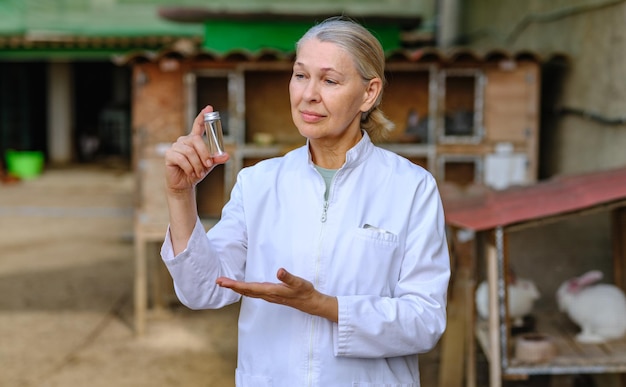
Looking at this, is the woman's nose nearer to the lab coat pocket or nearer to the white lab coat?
the white lab coat

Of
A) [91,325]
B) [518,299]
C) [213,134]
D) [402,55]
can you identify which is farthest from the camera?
[91,325]

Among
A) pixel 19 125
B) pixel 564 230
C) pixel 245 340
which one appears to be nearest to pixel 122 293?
pixel 564 230

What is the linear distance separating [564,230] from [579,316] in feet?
3.54

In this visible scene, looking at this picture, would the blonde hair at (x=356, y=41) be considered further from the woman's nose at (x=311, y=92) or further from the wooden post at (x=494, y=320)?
the wooden post at (x=494, y=320)

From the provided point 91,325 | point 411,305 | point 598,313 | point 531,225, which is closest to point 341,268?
point 411,305

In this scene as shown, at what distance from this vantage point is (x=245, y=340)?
2105 mm

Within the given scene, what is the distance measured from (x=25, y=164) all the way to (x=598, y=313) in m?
12.8

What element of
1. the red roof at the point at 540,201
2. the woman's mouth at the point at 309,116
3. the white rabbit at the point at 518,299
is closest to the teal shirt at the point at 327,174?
the woman's mouth at the point at 309,116

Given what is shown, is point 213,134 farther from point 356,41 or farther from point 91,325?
point 91,325

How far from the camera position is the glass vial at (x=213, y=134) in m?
1.95

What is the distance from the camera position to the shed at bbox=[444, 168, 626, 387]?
3.62 metres

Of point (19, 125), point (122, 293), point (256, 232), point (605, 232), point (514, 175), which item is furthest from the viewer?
point (19, 125)

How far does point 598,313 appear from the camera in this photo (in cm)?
404

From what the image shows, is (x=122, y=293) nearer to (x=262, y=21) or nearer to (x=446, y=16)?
(x=262, y=21)
